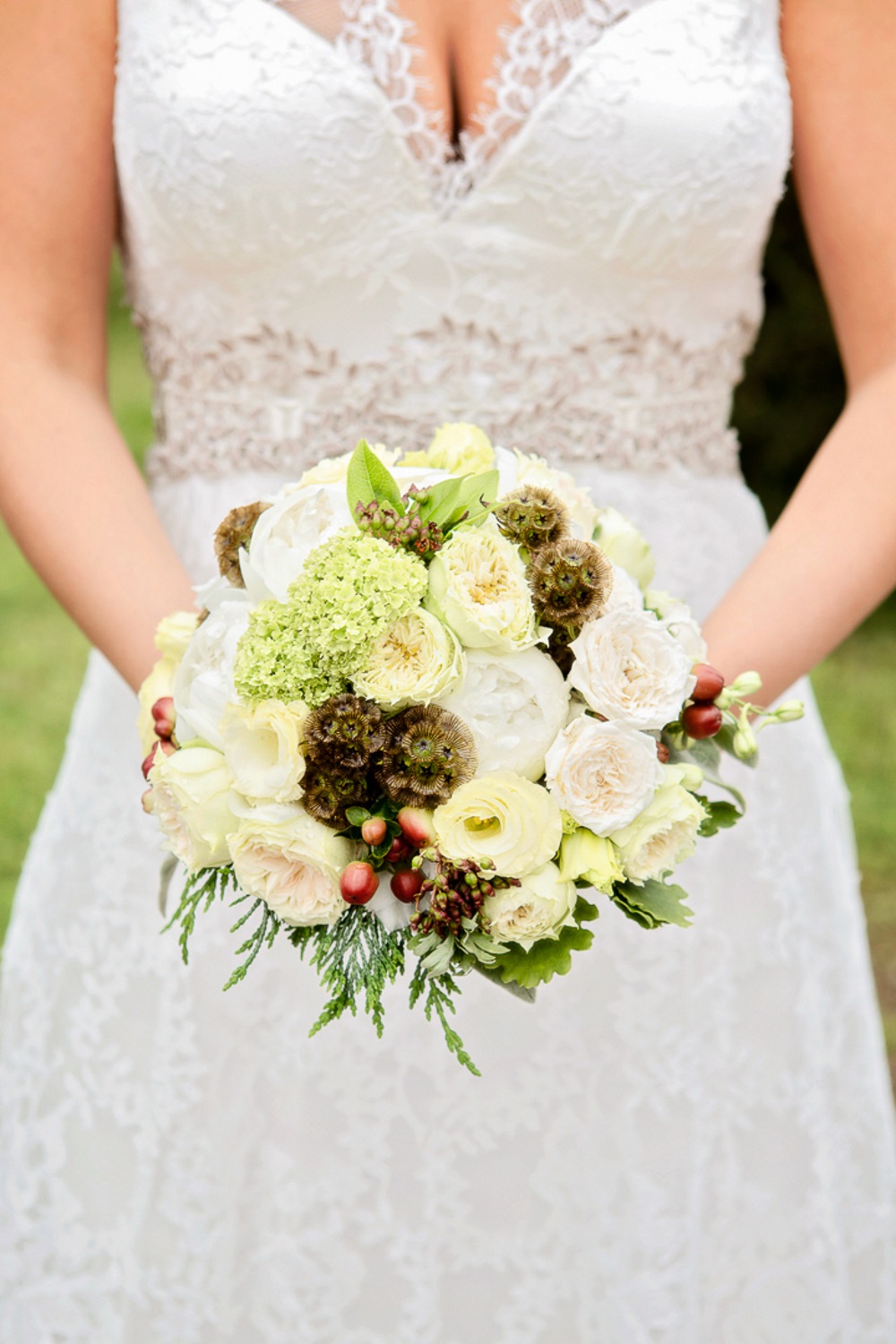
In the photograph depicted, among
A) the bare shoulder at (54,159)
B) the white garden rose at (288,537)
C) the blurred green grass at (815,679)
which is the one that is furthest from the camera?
the blurred green grass at (815,679)

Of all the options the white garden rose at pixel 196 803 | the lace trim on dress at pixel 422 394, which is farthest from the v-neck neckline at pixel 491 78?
the white garden rose at pixel 196 803

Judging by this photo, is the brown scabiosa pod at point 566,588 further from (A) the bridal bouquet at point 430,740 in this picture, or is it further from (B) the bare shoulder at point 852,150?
(B) the bare shoulder at point 852,150

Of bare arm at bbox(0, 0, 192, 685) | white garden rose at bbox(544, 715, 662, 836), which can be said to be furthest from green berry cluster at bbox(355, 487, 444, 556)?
bare arm at bbox(0, 0, 192, 685)

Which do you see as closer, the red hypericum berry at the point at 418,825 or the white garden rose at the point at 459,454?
the red hypericum berry at the point at 418,825

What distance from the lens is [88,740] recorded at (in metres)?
2.04

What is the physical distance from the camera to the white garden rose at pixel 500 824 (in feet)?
4.02

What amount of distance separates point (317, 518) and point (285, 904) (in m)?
0.39

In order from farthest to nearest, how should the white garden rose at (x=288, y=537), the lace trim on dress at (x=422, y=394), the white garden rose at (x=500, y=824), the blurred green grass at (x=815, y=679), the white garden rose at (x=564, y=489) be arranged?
the blurred green grass at (x=815, y=679) < the lace trim on dress at (x=422, y=394) < the white garden rose at (x=564, y=489) < the white garden rose at (x=288, y=537) < the white garden rose at (x=500, y=824)

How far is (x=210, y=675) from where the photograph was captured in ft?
4.38

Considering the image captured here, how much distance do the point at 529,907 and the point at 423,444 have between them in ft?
3.03

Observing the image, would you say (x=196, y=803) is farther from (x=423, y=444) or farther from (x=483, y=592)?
(x=423, y=444)

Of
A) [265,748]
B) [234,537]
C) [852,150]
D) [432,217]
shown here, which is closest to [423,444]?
[432,217]

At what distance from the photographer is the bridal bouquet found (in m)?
1.24

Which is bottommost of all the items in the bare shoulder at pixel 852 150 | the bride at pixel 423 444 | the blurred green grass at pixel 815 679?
the blurred green grass at pixel 815 679
